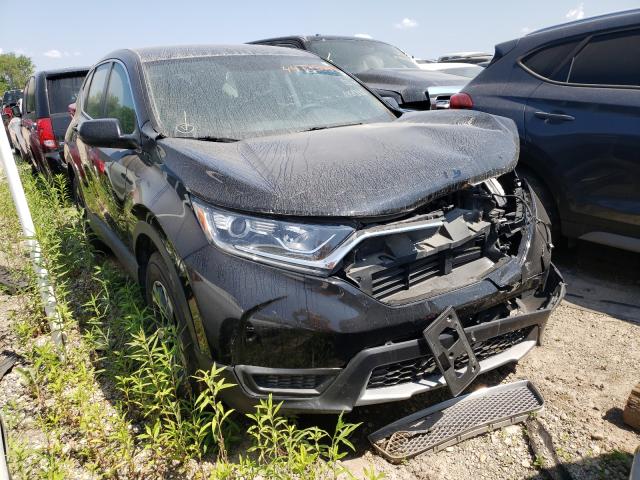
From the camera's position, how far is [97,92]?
393cm

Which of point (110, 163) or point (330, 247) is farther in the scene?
point (110, 163)

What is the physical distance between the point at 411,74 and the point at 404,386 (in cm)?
564

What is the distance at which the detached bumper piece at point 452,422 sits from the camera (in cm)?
209

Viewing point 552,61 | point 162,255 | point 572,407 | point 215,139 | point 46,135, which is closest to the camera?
point 162,255

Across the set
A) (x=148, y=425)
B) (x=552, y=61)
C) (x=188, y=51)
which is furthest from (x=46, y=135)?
(x=552, y=61)

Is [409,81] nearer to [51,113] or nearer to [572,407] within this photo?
[51,113]

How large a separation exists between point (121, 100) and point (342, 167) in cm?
181

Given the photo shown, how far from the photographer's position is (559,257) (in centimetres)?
400

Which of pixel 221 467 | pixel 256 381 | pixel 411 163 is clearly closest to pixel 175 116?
pixel 411 163

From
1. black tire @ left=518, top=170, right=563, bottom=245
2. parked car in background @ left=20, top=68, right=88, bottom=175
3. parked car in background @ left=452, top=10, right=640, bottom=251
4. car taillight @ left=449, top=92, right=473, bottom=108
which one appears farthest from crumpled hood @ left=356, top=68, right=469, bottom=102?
parked car in background @ left=20, top=68, right=88, bottom=175

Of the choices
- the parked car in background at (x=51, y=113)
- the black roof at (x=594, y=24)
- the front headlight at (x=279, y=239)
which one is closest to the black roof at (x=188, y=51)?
the front headlight at (x=279, y=239)

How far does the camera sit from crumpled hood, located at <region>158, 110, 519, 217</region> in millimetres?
1907

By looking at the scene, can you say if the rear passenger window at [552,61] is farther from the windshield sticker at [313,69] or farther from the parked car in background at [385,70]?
the parked car in background at [385,70]

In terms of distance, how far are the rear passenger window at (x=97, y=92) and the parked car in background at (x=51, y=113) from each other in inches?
100
